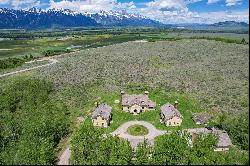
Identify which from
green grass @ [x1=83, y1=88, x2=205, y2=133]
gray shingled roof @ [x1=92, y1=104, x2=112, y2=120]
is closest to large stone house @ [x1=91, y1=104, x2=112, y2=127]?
gray shingled roof @ [x1=92, y1=104, x2=112, y2=120]

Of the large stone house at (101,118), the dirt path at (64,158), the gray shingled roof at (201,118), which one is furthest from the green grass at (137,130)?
the dirt path at (64,158)

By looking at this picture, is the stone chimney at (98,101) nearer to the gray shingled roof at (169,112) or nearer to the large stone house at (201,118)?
the gray shingled roof at (169,112)

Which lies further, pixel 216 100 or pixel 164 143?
pixel 216 100

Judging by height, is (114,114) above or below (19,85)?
below

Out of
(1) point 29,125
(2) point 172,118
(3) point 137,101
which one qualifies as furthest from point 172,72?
(1) point 29,125

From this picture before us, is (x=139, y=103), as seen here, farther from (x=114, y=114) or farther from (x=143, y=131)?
(x=143, y=131)

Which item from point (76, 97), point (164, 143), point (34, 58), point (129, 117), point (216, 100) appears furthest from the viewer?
point (34, 58)

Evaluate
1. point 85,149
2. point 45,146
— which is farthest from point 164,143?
point 45,146

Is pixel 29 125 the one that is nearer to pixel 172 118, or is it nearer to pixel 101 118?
pixel 101 118
